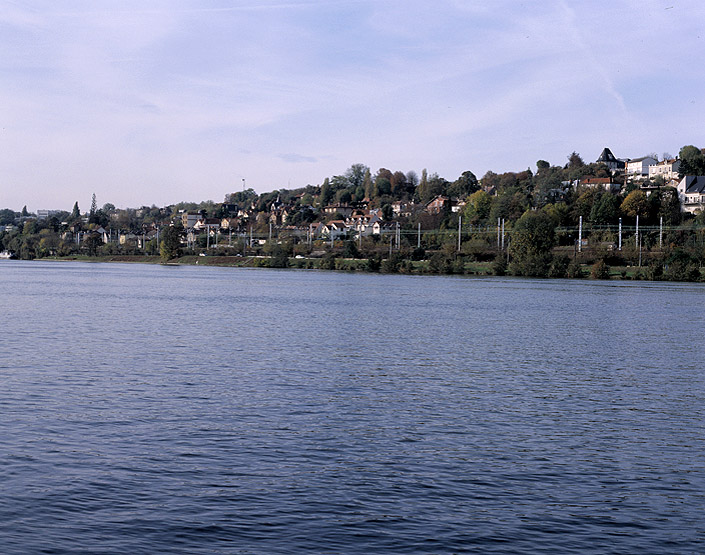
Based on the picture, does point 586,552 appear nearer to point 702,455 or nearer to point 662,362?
point 702,455

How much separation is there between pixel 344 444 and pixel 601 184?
178953 millimetres

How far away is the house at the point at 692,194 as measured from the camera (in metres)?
161

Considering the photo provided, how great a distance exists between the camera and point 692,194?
534 feet

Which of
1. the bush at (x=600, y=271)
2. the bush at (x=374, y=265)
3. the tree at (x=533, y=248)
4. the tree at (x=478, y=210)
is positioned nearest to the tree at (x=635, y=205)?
the tree at (x=533, y=248)

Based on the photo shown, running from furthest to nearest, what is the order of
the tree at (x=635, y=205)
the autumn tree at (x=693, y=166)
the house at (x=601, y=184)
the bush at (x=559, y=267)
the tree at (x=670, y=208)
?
the house at (x=601, y=184), the autumn tree at (x=693, y=166), the tree at (x=635, y=205), the tree at (x=670, y=208), the bush at (x=559, y=267)

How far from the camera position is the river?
11211 mm

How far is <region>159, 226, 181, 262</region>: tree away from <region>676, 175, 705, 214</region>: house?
114 m

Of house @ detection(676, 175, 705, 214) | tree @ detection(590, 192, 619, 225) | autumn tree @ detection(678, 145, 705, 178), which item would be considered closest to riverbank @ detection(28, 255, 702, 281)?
tree @ detection(590, 192, 619, 225)

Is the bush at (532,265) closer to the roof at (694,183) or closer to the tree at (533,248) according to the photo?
the tree at (533,248)

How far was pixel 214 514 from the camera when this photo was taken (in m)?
11.7

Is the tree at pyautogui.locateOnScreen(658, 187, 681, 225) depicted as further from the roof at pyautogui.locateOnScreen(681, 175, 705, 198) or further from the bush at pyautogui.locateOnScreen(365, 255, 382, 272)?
the bush at pyautogui.locateOnScreen(365, 255, 382, 272)

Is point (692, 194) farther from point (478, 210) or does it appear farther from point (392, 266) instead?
point (392, 266)

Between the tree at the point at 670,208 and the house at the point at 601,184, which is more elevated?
the house at the point at 601,184

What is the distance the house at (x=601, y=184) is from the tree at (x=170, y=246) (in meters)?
97.8
